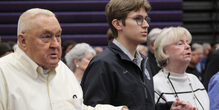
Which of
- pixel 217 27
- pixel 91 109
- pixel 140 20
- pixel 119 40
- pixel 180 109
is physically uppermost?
pixel 140 20

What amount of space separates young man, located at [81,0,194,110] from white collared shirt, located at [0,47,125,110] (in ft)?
0.58

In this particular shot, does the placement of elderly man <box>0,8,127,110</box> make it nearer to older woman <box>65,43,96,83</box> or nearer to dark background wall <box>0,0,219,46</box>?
older woman <box>65,43,96,83</box>

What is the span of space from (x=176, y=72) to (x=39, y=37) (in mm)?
1417

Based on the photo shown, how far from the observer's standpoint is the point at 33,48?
1360 mm

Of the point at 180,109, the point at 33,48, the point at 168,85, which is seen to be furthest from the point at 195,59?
the point at 33,48

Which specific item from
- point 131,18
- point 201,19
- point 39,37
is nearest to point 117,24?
point 131,18

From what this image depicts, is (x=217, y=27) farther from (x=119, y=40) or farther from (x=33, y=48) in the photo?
(x=33, y=48)

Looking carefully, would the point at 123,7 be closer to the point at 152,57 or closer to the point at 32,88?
the point at 32,88

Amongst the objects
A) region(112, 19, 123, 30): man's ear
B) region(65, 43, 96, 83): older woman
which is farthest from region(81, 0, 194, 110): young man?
region(65, 43, 96, 83): older woman

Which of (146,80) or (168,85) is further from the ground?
(146,80)

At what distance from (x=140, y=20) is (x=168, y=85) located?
29.1 inches

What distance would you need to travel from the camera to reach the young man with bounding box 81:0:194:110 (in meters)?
1.67

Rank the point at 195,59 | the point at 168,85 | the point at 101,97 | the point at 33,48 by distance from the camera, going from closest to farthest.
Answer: the point at 33,48 < the point at 101,97 < the point at 168,85 < the point at 195,59

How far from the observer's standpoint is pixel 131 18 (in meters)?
1.83
